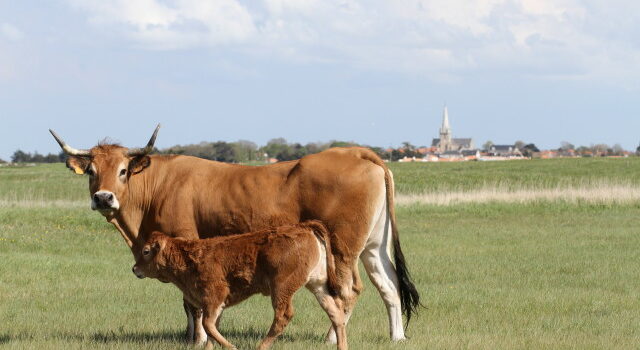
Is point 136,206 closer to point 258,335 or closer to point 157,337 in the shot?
point 157,337

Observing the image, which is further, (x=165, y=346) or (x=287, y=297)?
(x=165, y=346)

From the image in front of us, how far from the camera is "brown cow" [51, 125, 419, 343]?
9.97 metres

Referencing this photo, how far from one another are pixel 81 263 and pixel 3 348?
844 centimetres

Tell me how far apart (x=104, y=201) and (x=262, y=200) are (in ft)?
5.91

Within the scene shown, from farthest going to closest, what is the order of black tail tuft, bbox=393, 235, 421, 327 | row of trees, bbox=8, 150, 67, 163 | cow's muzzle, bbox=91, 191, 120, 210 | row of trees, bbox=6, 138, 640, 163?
row of trees, bbox=8, 150, 67, 163
row of trees, bbox=6, 138, 640, 163
black tail tuft, bbox=393, 235, 421, 327
cow's muzzle, bbox=91, 191, 120, 210

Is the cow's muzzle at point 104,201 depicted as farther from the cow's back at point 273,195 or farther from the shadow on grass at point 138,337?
the shadow on grass at point 138,337

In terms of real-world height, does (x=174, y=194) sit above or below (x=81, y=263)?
above

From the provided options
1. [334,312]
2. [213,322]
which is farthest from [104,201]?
[334,312]

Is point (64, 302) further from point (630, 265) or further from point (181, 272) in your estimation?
point (630, 265)

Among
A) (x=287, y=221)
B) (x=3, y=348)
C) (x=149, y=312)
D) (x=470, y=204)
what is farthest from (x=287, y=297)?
(x=470, y=204)

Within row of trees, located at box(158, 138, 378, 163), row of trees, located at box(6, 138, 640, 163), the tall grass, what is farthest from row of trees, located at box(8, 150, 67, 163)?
the tall grass

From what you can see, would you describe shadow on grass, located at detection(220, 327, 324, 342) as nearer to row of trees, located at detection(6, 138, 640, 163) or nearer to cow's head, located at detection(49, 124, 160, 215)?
cow's head, located at detection(49, 124, 160, 215)

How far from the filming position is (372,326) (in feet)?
36.8

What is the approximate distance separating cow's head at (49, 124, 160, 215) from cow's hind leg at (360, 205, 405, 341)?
2.86 meters
